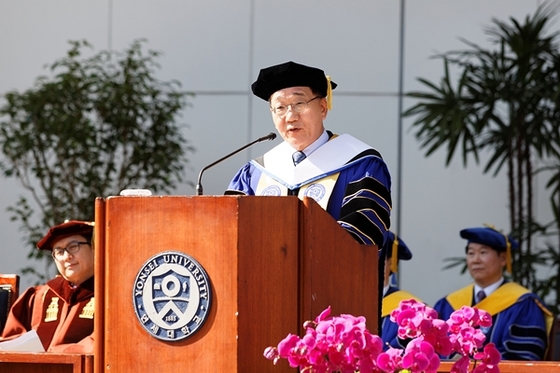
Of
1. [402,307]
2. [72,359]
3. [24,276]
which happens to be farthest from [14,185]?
[402,307]

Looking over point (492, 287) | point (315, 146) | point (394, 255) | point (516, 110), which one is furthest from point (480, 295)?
point (315, 146)

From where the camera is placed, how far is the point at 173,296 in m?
2.49

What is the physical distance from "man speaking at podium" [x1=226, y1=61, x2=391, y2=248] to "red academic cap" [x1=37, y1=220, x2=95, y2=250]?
1.04 m

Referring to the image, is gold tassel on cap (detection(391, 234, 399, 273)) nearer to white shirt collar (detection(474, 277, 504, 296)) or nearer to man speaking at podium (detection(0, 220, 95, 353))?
white shirt collar (detection(474, 277, 504, 296))

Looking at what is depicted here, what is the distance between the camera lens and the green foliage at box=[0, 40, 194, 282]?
6.66 m

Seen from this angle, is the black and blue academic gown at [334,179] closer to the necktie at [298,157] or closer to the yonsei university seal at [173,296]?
the necktie at [298,157]

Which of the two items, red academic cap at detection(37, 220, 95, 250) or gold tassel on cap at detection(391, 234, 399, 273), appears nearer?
red academic cap at detection(37, 220, 95, 250)

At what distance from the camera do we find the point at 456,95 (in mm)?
6816

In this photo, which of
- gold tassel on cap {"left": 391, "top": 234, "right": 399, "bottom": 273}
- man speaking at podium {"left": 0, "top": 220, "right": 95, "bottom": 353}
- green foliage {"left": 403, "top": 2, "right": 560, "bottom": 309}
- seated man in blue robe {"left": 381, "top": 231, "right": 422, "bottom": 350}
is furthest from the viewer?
green foliage {"left": 403, "top": 2, "right": 560, "bottom": 309}

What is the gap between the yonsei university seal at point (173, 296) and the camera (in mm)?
2480

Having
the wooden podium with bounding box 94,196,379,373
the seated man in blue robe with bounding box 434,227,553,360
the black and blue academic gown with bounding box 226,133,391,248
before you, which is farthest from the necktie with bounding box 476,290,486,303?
the wooden podium with bounding box 94,196,379,373

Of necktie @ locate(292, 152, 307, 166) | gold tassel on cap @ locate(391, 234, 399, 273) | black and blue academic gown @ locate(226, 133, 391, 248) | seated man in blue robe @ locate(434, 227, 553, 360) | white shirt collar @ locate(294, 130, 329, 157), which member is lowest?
seated man in blue robe @ locate(434, 227, 553, 360)

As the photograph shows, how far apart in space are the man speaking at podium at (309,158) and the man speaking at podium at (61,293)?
3.47 feet

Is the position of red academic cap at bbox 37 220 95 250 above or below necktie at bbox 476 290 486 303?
above
